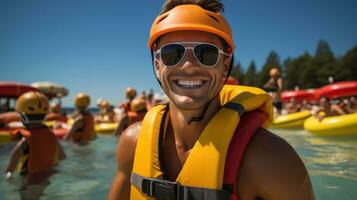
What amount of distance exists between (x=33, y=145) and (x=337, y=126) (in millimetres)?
7396

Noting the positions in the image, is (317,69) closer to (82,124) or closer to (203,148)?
(82,124)

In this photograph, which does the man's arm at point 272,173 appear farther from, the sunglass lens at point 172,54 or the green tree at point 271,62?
the green tree at point 271,62

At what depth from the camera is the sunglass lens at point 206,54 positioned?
1.65 metres

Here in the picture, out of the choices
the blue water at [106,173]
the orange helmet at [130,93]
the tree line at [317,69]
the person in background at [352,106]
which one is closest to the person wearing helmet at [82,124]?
the blue water at [106,173]

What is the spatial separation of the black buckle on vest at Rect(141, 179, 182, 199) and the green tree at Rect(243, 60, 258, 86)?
2570 inches

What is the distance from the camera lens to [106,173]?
5.25 meters

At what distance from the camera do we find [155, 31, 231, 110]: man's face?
5.46 feet

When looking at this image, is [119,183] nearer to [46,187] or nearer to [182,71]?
[182,71]

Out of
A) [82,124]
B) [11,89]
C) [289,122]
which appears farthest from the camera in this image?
[11,89]

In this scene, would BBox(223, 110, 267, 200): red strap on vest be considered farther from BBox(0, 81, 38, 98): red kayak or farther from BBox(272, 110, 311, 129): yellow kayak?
BBox(0, 81, 38, 98): red kayak

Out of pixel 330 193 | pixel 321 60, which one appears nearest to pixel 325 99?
pixel 330 193

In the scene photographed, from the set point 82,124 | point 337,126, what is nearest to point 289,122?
point 337,126

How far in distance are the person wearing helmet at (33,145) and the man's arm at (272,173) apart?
12.0 ft

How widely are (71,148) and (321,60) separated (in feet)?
178
